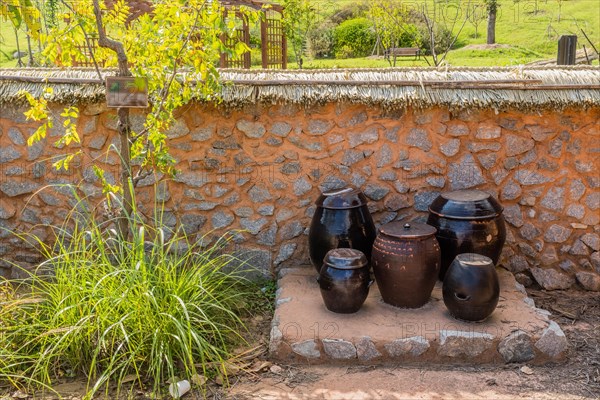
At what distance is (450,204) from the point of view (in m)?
3.75

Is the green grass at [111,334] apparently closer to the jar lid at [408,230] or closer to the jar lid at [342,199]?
the jar lid at [342,199]

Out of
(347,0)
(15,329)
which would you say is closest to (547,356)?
(15,329)

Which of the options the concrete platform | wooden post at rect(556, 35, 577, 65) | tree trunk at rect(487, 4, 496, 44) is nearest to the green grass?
the concrete platform

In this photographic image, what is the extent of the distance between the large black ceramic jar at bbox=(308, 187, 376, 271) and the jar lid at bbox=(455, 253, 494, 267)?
648 mm

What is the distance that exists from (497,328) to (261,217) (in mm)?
1756

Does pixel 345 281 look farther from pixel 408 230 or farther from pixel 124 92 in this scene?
pixel 124 92

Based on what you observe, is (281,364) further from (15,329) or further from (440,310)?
(15,329)

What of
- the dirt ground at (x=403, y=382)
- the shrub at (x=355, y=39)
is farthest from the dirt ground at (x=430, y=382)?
the shrub at (x=355, y=39)

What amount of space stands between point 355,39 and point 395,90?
9.37 meters

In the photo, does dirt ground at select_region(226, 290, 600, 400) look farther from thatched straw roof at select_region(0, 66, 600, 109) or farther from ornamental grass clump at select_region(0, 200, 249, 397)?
thatched straw roof at select_region(0, 66, 600, 109)

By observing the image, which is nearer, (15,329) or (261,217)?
(15,329)

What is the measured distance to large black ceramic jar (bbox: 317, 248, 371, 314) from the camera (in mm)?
3410

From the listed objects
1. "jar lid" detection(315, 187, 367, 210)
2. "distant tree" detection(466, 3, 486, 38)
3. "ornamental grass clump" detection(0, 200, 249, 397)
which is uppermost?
"distant tree" detection(466, 3, 486, 38)

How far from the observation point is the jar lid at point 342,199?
379cm
